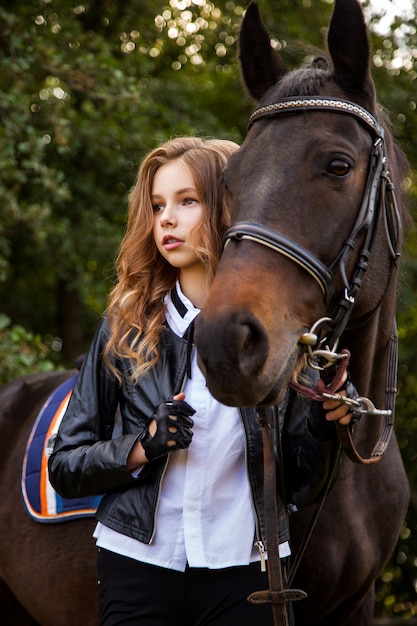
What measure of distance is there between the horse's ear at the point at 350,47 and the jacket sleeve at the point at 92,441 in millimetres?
1039

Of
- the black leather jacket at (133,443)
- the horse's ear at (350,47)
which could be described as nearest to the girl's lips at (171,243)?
the black leather jacket at (133,443)

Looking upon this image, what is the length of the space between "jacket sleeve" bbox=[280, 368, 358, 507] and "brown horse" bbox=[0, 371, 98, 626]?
127 cm

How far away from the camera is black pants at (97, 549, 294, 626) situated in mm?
2174

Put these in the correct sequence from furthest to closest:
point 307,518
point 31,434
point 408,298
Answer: point 408,298 < point 31,434 < point 307,518

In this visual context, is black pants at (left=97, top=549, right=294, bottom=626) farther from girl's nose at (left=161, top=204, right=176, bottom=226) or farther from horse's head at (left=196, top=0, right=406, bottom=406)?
girl's nose at (left=161, top=204, right=176, bottom=226)

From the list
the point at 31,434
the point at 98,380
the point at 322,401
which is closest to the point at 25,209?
the point at 31,434

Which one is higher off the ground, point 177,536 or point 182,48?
point 182,48

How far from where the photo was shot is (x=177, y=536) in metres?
2.21

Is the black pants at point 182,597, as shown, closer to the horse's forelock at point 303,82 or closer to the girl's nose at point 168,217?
the girl's nose at point 168,217

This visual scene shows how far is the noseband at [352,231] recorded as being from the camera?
187cm

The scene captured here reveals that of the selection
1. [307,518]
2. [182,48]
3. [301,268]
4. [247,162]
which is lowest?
[307,518]

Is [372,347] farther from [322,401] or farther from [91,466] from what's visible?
[91,466]

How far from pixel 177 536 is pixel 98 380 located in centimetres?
52

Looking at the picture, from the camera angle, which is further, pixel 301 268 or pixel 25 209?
pixel 25 209
